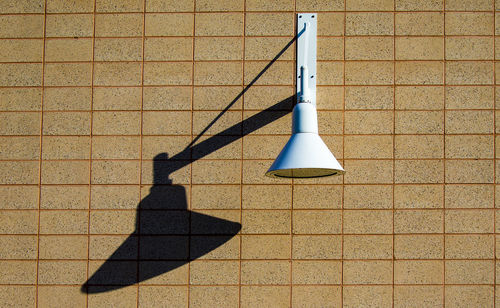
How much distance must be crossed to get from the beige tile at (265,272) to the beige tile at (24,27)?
232 centimetres

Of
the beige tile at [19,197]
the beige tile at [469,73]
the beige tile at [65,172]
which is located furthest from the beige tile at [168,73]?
the beige tile at [469,73]

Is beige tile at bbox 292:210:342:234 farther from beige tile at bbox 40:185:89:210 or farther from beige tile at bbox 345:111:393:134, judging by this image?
beige tile at bbox 40:185:89:210

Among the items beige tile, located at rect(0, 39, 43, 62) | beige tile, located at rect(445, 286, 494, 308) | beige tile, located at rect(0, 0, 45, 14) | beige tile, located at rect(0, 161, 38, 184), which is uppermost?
beige tile, located at rect(0, 0, 45, 14)

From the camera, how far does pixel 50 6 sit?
2.93 metres

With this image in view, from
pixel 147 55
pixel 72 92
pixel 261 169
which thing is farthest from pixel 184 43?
pixel 261 169

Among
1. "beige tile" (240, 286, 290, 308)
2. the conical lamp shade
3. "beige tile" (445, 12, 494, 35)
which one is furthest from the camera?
"beige tile" (445, 12, 494, 35)

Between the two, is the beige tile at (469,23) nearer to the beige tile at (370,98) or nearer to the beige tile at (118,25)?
the beige tile at (370,98)

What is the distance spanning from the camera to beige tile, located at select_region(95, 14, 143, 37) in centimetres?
290

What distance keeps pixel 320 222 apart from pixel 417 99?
114 cm

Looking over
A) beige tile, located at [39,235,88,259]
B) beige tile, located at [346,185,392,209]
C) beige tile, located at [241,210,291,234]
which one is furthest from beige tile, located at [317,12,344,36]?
beige tile, located at [39,235,88,259]

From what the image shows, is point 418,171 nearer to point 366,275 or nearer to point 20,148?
point 366,275

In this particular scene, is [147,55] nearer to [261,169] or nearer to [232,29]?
[232,29]

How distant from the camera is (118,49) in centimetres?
289

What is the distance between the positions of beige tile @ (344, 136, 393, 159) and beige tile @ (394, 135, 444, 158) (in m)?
0.06
